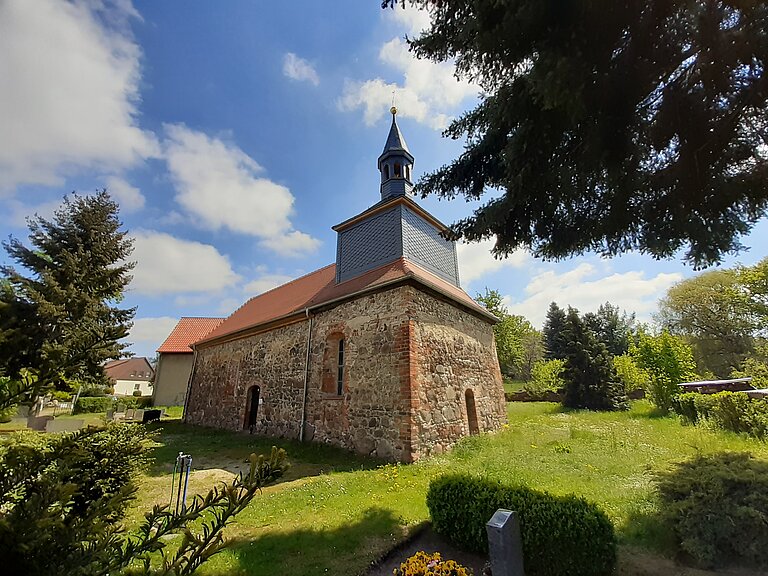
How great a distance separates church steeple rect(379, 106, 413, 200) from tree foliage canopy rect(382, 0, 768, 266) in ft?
23.6

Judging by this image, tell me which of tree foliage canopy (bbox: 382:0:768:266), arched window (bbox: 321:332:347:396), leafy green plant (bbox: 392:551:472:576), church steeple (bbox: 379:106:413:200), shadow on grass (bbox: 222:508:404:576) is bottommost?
shadow on grass (bbox: 222:508:404:576)

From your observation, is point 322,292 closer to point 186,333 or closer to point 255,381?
point 255,381

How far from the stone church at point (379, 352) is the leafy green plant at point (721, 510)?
5.03 m

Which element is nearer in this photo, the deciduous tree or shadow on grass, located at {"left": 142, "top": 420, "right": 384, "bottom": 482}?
shadow on grass, located at {"left": 142, "top": 420, "right": 384, "bottom": 482}

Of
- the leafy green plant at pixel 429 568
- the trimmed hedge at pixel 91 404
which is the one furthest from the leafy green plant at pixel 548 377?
the trimmed hedge at pixel 91 404

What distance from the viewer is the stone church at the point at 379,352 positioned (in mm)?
8867

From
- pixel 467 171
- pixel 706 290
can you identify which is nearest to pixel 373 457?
pixel 467 171

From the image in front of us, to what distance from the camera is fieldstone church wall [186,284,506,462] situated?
28.3 ft

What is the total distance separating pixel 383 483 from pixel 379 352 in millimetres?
3294

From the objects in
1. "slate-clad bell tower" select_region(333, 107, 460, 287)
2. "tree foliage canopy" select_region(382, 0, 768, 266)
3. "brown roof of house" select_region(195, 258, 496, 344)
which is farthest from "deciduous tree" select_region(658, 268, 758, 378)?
"tree foliage canopy" select_region(382, 0, 768, 266)

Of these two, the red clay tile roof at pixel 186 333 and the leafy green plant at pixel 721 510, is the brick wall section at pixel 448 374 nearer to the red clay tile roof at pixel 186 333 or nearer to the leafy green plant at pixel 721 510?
the leafy green plant at pixel 721 510

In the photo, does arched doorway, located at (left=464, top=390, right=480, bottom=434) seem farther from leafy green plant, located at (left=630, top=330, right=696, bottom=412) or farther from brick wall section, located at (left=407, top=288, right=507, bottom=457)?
leafy green plant, located at (left=630, top=330, right=696, bottom=412)

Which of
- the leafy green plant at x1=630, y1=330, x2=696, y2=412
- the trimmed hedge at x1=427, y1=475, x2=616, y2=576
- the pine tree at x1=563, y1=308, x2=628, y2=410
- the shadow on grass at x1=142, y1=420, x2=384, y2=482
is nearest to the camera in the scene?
the trimmed hedge at x1=427, y1=475, x2=616, y2=576

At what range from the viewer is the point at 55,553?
1394 mm
